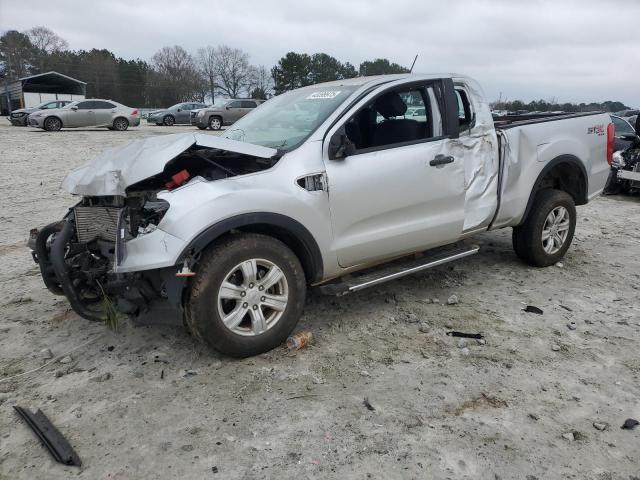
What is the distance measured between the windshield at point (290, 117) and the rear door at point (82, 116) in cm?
2024

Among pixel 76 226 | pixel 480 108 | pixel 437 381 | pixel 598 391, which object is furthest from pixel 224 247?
pixel 480 108

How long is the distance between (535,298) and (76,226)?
3874 millimetres

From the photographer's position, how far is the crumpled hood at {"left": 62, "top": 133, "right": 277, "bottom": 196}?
3.33 metres

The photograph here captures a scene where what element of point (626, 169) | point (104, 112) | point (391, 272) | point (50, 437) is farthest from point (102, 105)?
point (50, 437)

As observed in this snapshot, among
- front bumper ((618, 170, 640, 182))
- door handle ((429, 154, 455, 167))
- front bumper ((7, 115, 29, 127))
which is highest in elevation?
front bumper ((7, 115, 29, 127))

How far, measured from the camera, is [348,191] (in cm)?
375

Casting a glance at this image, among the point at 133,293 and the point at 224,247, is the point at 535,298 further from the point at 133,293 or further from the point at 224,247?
the point at 133,293

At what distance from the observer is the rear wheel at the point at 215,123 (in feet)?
81.7

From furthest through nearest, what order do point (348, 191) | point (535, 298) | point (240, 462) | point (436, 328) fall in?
point (535, 298) → point (436, 328) → point (348, 191) → point (240, 462)

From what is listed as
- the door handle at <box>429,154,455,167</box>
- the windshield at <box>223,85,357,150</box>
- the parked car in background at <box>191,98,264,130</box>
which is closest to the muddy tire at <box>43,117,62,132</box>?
the parked car in background at <box>191,98,264,130</box>

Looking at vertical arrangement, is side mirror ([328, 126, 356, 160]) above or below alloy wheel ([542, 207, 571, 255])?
above

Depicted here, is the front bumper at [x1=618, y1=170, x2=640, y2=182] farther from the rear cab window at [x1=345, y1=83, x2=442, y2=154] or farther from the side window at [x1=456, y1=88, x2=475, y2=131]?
the rear cab window at [x1=345, y1=83, x2=442, y2=154]

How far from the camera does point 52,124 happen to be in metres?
21.6

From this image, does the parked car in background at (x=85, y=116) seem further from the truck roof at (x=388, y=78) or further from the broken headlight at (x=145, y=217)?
the broken headlight at (x=145, y=217)
